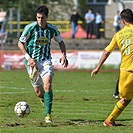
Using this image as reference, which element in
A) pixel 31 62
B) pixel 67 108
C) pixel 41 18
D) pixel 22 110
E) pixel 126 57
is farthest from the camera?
pixel 67 108

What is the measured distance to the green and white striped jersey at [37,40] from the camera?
12.5 metres

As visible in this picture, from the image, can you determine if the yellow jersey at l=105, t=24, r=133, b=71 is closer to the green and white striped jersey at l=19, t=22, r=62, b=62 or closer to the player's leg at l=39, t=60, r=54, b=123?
the player's leg at l=39, t=60, r=54, b=123

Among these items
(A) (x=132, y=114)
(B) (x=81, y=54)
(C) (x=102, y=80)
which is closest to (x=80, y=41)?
(B) (x=81, y=54)

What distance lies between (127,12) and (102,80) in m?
13.4

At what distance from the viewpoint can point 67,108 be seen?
14430 millimetres

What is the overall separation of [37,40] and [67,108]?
2.53m

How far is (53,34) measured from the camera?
12.7 m

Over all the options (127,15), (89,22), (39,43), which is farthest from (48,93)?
(89,22)

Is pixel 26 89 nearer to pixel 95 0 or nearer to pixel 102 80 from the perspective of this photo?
pixel 102 80

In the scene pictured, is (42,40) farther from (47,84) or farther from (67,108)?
(67,108)

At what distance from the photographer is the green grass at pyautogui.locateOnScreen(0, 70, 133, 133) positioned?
431 inches

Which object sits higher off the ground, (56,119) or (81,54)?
(56,119)

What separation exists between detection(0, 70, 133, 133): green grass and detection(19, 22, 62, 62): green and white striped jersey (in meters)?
1.29

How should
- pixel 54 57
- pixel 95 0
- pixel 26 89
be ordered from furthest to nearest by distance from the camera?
pixel 95 0, pixel 54 57, pixel 26 89
